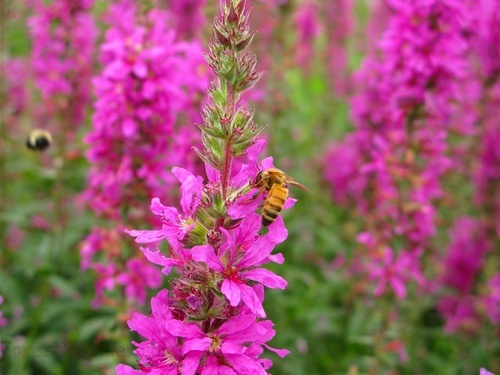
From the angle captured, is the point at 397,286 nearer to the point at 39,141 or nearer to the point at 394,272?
the point at 394,272

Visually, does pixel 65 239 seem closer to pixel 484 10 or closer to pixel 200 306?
pixel 200 306

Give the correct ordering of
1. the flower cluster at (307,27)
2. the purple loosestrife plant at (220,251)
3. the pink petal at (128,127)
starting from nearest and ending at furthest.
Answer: the purple loosestrife plant at (220,251)
the pink petal at (128,127)
the flower cluster at (307,27)

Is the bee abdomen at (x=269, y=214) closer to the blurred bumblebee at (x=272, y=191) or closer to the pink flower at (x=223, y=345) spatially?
the blurred bumblebee at (x=272, y=191)

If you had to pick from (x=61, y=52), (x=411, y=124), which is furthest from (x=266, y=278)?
(x=61, y=52)

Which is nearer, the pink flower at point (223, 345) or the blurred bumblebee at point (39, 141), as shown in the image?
the pink flower at point (223, 345)

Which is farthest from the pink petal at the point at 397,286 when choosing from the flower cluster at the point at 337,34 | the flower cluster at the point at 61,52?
the flower cluster at the point at 337,34

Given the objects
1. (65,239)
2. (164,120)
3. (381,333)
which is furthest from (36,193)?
(381,333)

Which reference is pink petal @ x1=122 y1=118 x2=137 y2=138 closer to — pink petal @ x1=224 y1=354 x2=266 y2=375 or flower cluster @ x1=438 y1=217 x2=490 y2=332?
pink petal @ x1=224 y1=354 x2=266 y2=375
